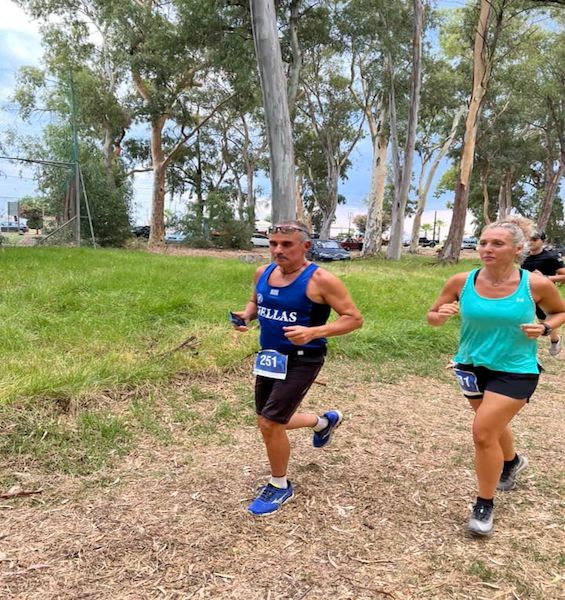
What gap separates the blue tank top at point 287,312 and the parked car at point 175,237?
2933 cm

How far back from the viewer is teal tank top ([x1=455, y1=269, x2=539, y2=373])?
2.83m

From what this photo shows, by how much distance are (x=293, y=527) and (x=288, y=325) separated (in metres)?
1.13

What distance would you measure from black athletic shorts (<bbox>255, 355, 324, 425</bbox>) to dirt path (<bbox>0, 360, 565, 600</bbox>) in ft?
2.04

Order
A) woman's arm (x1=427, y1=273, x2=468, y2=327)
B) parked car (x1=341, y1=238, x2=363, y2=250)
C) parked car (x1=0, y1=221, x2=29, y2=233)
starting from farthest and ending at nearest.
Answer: parked car (x1=341, y1=238, x2=363, y2=250) → parked car (x1=0, y1=221, x2=29, y2=233) → woman's arm (x1=427, y1=273, x2=468, y2=327)

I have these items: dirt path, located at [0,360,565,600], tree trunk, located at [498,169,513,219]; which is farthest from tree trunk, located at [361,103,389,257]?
dirt path, located at [0,360,565,600]

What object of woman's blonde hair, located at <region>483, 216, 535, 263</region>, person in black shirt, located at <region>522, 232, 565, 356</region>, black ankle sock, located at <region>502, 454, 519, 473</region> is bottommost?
black ankle sock, located at <region>502, 454, 519, 473</region>

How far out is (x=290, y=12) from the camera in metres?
17.2

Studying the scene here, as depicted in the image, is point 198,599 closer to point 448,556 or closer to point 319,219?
point 448,556

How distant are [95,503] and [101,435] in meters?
0.90

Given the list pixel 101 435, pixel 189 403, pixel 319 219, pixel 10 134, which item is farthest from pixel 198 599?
pixel 319 219

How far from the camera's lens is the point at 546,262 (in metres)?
6.79

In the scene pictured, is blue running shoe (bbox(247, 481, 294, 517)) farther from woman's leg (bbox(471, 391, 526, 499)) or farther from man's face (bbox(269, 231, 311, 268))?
man's face (bbox(269, 231, 311, 268))

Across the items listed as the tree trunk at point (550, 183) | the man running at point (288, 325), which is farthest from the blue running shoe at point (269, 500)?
the tree trunk at point (550, 183)

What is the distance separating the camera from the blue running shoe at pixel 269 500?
3.08 m
